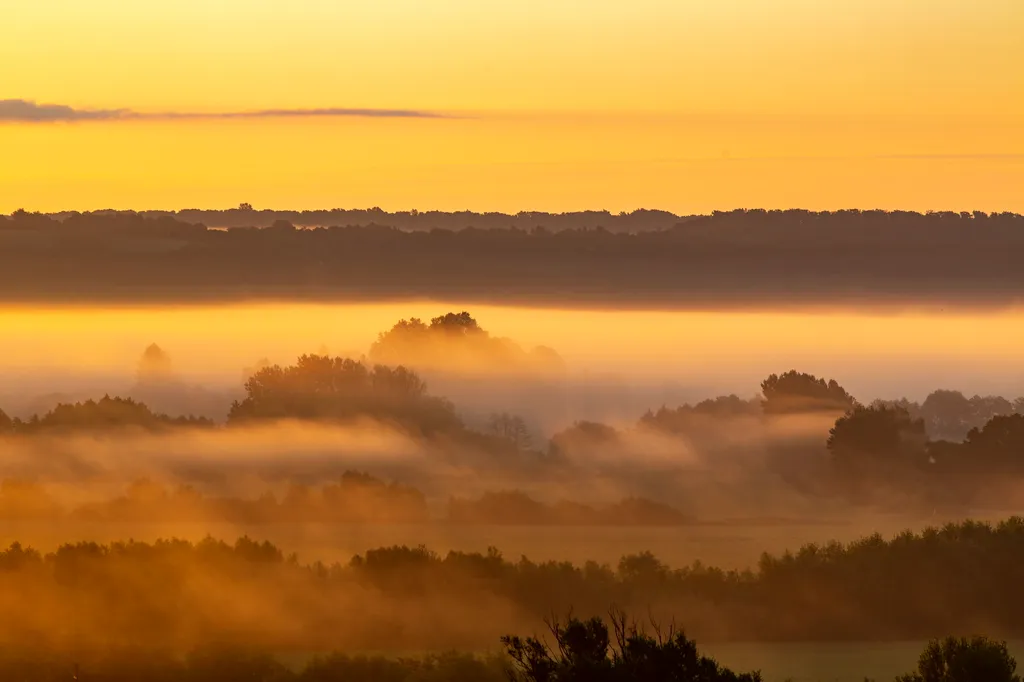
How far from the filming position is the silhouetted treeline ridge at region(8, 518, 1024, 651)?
10625 cm

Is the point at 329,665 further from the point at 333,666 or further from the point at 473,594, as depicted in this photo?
the point at 473,594

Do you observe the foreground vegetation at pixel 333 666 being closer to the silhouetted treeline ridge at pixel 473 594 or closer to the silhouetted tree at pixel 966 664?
the silhouetted tree at pixel 966 664

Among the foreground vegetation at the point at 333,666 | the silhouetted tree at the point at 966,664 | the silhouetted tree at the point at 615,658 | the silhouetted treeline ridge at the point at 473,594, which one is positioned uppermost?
the silhouetted treeline ridge at the point at 473,594

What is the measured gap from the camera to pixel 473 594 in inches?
4700

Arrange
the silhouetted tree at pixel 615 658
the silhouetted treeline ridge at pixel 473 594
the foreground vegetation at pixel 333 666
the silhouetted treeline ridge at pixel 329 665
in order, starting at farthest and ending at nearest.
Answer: the silhouetted treeline ridge at pixel 473 594 < the silhouetted treeline ridge at pixel 329 665 < the foreground vegetation at pixel 333 666 < the silhouetted tree at pixel 615 658

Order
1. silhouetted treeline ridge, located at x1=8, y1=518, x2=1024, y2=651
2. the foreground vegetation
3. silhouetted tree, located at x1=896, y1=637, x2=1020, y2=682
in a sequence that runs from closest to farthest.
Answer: silhouetted tree, located at x1=896, y1=637, x2=1020, y2=682
the foreground vegetation
silhouetted treeline ridge, located at x1=8, y1=518, x2=1024, y2=651

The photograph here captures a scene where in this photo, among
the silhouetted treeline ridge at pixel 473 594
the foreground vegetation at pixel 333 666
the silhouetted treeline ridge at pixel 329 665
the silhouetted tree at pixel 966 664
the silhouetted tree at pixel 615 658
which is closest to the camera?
the silhouetted tree at pixel 615 658

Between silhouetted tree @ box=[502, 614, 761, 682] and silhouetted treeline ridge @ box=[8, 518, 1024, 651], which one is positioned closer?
silhouetted tree @ box=[502, 614, 761, 682]

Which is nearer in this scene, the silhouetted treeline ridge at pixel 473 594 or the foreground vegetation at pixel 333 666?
the foreground vegetation at pixel 333 666

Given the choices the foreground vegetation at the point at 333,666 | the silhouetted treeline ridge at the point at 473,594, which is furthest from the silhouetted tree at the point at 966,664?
the silhouetted treeline ridge at the point at 473,594

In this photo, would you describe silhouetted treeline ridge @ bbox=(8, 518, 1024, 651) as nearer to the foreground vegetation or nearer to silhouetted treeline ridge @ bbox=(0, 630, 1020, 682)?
silhouetted treeline ridge @ bbox=(0, 630, 1020, 682)

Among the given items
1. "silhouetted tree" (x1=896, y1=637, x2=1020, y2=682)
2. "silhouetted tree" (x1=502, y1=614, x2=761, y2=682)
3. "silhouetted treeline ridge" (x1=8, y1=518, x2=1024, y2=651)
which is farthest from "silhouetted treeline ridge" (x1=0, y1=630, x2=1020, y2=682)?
"silhouetted tree" (x1=502, y1=614, x2=761, y2=682)

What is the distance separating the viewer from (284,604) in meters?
116

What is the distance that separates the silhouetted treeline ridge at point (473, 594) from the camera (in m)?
106
